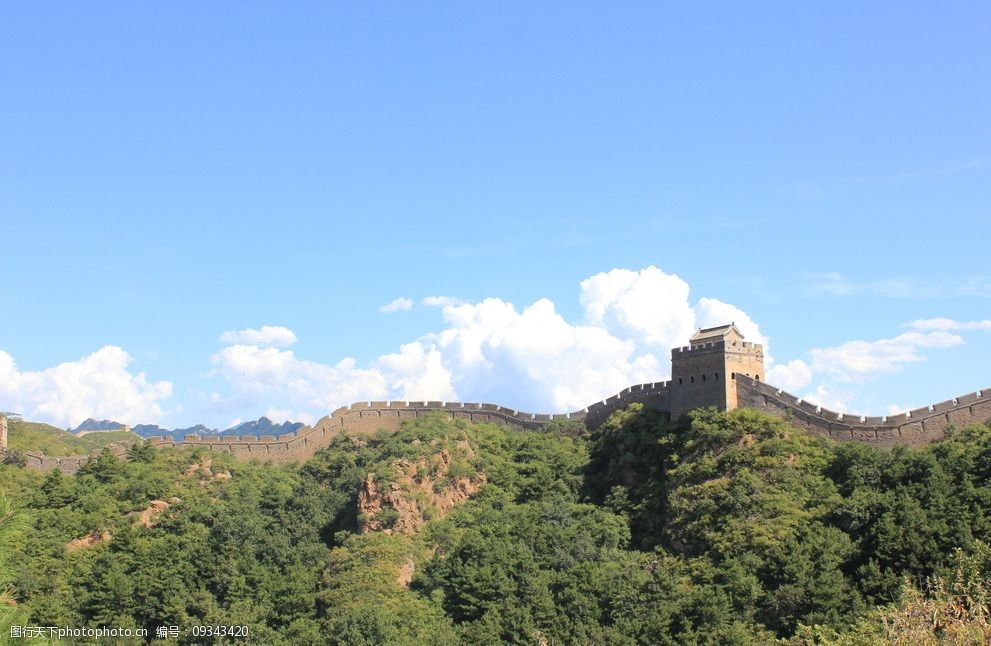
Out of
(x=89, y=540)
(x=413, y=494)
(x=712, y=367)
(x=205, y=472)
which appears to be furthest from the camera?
(x=205, y=472)

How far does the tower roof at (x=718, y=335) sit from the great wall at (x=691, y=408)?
0.04 meters

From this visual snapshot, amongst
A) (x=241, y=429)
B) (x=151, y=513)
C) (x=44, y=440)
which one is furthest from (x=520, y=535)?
(x=241, y=429)

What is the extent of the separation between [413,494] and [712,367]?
43.9 feet

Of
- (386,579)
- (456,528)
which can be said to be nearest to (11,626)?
(386,579)

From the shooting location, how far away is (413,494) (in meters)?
43.7

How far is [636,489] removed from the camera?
42.0m

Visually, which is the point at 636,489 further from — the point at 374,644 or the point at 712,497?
the point at 374,644

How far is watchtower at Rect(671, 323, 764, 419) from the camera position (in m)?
40.8

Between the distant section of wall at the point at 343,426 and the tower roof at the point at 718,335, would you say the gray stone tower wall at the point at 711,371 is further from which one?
the distant section of wall at the point at 343,426

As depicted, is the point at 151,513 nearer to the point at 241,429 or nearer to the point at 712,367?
the point at 712,367

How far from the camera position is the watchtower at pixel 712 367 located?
40781 mm

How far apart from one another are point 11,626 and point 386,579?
A: 28817 millimetres

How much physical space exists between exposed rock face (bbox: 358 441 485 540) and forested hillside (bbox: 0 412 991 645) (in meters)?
0.09

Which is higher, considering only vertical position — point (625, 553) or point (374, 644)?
point (625, 553)
